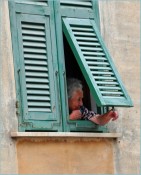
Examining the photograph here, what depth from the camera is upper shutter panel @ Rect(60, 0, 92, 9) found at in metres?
16.2

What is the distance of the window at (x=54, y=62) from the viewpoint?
15758mm

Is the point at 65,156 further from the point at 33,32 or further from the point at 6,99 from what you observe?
A: the point at 33,32

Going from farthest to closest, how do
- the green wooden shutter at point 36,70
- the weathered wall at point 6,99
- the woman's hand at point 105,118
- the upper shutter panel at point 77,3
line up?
the upper shutter panel at point 77,3
the woman's hand at point 105,118
the green wooden shutter at point 36,70
the weathered wall at point 6,99

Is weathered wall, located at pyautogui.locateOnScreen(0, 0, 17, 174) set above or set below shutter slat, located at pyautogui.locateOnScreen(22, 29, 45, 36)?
below

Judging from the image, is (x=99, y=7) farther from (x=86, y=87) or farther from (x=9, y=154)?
(x=9, y=154)

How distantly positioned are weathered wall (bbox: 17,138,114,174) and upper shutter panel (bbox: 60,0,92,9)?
4.31 ft

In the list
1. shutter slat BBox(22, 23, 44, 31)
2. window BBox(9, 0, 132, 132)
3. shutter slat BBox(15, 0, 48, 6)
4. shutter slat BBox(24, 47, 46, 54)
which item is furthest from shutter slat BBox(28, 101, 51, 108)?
shutter slat BBox(15, 0, 48, 6)

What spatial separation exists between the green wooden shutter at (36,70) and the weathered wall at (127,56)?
0.67 m

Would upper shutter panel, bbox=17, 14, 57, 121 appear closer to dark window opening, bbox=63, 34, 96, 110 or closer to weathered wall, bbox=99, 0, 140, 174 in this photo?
dark window opening, bbox=63, 34, 96, 110

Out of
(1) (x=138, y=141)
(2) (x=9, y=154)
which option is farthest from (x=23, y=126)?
(1) (x=138, y=141)

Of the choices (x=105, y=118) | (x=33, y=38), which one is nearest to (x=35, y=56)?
(x=33, y=38)

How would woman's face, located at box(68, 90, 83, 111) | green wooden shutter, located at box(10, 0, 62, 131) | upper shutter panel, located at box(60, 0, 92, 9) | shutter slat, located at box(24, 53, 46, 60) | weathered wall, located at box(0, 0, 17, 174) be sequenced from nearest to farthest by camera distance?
weathered wall, located at box(0, 0, 17, 174) → green wooden shutter, located at box(10, 0, 62, 131) → shutter slat, located at box(24, 53, 46, 60) → woman's face, located at box(68, 90, 83, 111) → upper shutter panel, located at box(60, 0, 92, 9)

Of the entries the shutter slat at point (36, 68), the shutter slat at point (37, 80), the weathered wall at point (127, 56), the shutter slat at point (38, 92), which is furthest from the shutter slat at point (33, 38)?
the weathered wall at point (127, 56)

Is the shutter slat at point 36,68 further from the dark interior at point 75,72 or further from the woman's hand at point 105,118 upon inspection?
the woman's hand at point 105,118
